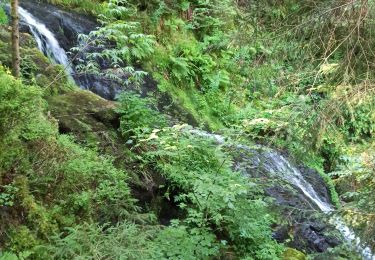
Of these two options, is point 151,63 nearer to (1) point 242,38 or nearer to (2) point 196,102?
(2) point 196,102

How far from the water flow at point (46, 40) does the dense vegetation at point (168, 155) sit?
3.30ft

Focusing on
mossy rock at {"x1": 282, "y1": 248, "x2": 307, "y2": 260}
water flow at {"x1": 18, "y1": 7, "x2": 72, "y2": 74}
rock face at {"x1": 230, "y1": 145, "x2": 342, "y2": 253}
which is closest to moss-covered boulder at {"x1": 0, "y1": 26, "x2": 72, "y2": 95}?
water flow at {"x1": 18, "y1": 7, "x2": 72, "y2": 74}

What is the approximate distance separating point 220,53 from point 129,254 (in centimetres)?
1011

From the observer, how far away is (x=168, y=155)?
5480 millimetres

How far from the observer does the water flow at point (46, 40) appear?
26.5ft

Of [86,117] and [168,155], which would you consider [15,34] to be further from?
[168,155]

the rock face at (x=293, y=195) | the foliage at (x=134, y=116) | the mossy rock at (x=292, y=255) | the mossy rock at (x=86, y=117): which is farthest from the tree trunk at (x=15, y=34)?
the mossy rock at (x=292, y=255)

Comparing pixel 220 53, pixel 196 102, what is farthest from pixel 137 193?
pixel 220 53

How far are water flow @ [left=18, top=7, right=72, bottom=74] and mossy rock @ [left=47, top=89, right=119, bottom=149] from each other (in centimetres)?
174

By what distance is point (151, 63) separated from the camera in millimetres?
10906

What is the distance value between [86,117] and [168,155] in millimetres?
1334

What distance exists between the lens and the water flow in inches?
318

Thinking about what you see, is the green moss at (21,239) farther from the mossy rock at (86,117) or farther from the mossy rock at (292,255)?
the mossy rock at (292,255)

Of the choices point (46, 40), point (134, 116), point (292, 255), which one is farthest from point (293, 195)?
point (46, 40)
